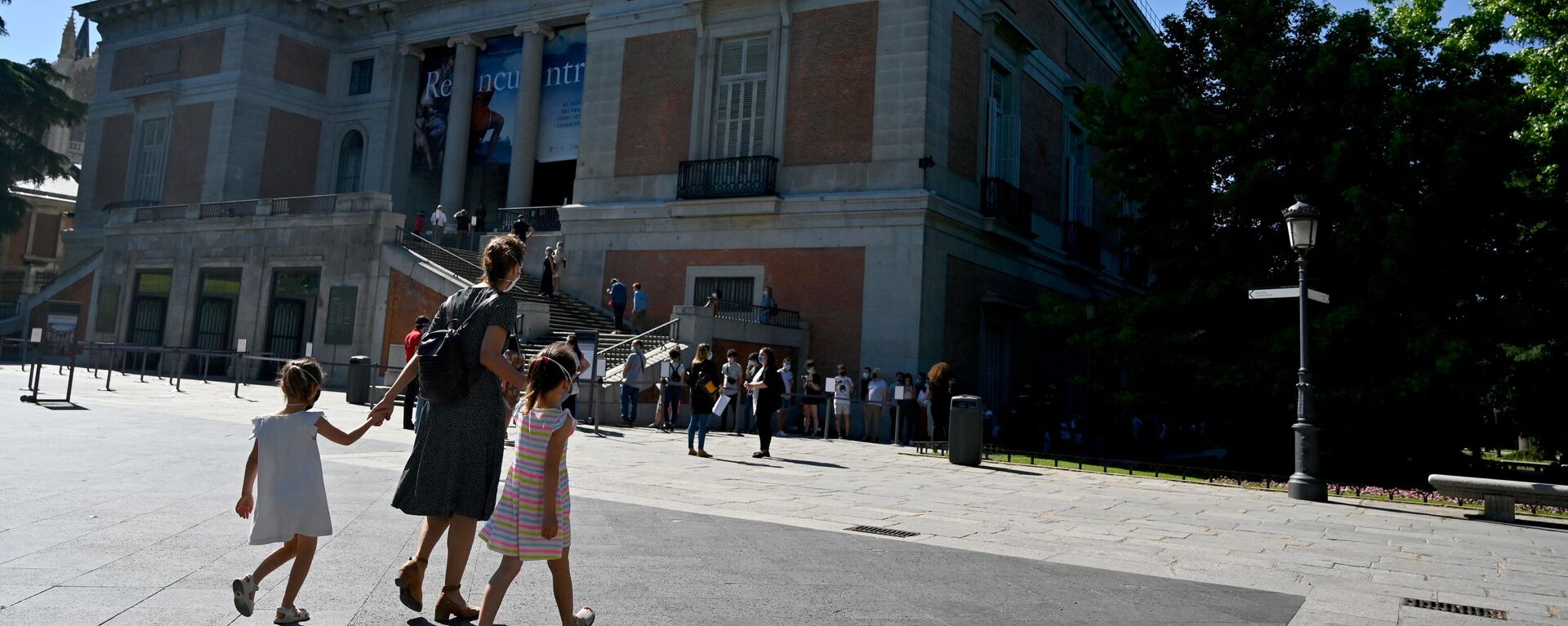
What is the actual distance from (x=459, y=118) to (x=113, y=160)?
1461cm

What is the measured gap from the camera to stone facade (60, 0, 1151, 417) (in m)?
22.7

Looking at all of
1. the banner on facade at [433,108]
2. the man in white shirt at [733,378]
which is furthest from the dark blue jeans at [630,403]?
the banner on facade at [433,108]

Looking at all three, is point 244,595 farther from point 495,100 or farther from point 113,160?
point 113,160

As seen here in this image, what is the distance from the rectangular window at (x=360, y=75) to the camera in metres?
35.3

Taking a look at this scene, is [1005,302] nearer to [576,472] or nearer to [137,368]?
[576,472]

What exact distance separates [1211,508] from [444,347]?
8428mm

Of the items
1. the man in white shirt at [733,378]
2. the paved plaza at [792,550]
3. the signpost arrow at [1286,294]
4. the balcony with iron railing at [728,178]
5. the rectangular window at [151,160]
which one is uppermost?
the rectangular window at [151,160]

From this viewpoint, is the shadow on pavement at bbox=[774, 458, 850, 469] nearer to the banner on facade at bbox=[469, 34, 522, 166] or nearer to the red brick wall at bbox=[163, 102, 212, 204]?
the banner on facade at bbox=[469, 34, 522, 166]

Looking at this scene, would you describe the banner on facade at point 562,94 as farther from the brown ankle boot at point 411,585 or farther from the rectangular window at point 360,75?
the brown ankle boot at point 411,585

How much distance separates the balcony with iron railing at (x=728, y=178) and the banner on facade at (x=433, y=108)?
37.3 ft

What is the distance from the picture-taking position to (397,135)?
33969mm

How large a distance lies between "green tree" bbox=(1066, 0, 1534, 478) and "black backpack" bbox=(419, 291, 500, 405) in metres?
14.7

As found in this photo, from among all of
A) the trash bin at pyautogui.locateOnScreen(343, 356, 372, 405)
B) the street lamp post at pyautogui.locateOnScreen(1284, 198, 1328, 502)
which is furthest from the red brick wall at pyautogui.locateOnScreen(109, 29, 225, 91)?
the street lamp post at pyautogui.locateOnScreen(1284, 198, 1328, 502)

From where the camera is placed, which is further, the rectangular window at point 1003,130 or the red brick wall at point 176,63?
the red brick wall at point 176,63
